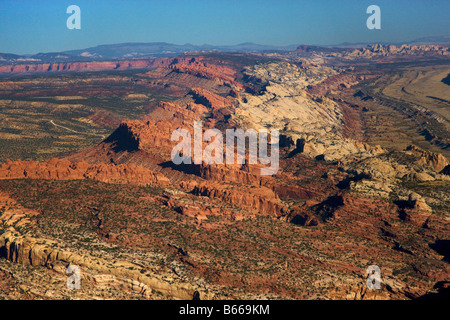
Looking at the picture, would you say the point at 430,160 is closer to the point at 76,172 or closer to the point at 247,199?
the point at 247,199

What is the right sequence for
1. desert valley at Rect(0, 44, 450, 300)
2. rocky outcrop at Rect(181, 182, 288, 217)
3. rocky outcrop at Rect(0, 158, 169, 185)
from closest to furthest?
desert valley at Rect(0, 44, 450, 300)
rocky outcrop at Rect(181, 182, 288, 217)
rocky outcrop at Rect(0, 158, 169, 185)

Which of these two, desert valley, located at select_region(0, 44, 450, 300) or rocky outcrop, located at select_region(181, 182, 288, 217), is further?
rocky outcrop, located at select_region(181, 182, 288, 217)

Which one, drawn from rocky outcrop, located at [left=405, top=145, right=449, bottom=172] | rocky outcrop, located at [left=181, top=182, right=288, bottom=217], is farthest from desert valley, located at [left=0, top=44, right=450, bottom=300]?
rocky outcrop, located at [left=405, top=145, right=449, bottom=172]

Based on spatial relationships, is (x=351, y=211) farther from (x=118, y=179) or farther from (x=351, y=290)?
(x=118, y=179)

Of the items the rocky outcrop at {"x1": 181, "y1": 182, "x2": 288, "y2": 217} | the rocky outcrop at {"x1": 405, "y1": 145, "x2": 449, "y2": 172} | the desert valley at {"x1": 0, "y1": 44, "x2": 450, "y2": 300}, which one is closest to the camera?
the desert valley at {"x1": 0, "y1": 44, "x2": 450, "y2": 300}

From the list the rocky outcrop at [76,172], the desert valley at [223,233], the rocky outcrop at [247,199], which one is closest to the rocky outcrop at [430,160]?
the desert valley at [223,233]

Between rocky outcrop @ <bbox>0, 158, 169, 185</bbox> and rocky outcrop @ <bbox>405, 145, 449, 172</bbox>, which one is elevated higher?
rocky outcrop @ <bbox>0, 158, 169, 185</bbox>

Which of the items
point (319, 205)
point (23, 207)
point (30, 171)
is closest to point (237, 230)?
point (319, 205)

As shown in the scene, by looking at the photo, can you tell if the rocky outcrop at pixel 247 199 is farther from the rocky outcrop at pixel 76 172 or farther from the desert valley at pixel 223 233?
the rocky outcrop at pixel 76 172

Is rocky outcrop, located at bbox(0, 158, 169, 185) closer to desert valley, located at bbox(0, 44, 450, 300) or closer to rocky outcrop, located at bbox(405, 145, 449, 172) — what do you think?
desert valley, located at bbox(0, 44, 450, 300)

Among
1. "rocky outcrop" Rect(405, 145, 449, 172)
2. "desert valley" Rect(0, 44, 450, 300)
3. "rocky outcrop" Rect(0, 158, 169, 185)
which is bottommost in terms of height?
"desert valley" Rect(0, 44, 450, 300)

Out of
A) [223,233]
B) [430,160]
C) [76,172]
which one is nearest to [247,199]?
[223,233]
